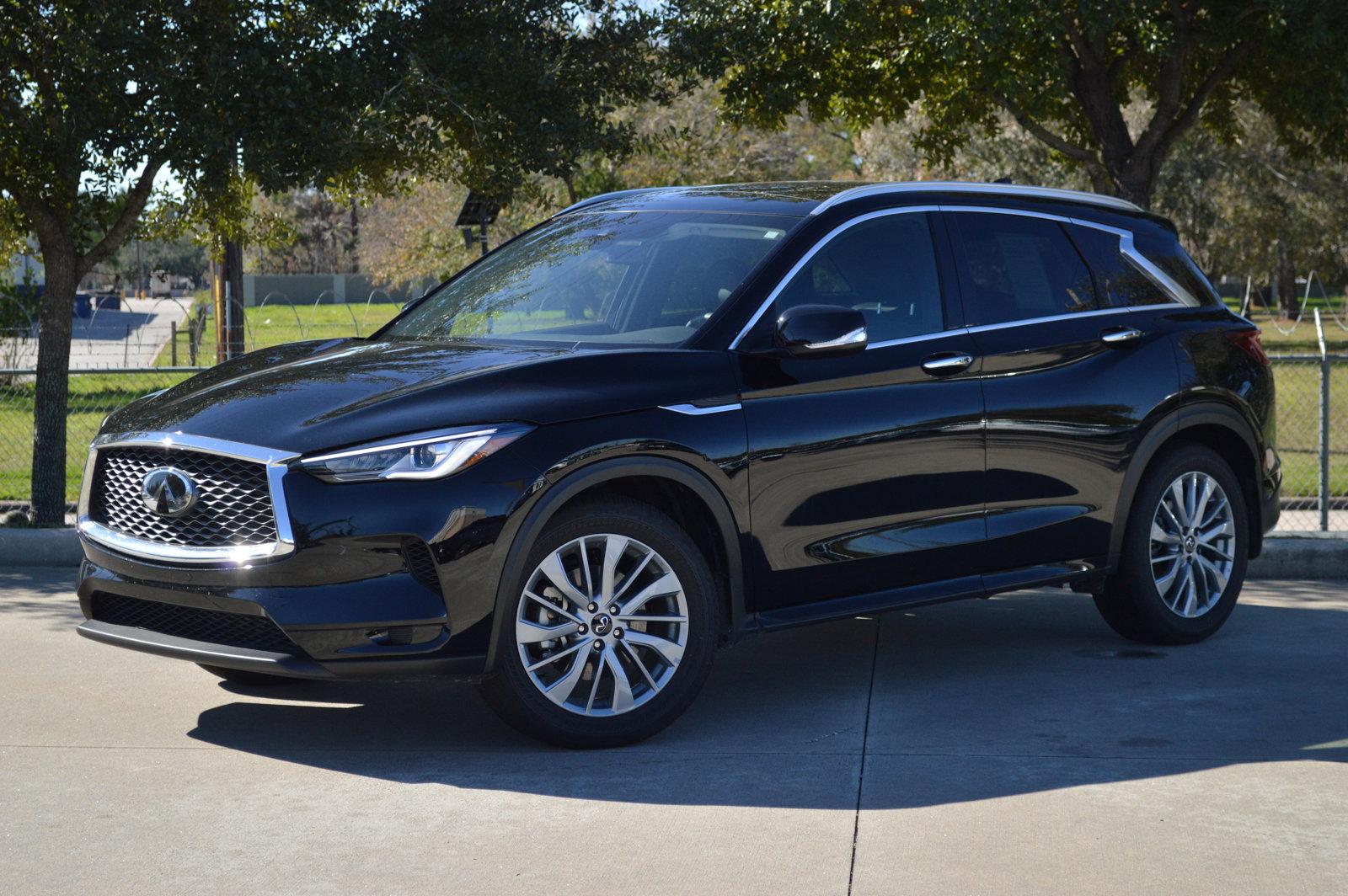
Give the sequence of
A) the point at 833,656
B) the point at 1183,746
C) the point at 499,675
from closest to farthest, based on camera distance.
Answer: the point at 499,675 < the point at 1183,746 < the point at 833,656

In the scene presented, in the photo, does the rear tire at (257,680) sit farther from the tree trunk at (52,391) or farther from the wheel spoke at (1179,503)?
the tree trunk at (52,391)

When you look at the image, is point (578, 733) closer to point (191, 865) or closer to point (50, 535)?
point (191, 865)

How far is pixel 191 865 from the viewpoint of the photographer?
451cm

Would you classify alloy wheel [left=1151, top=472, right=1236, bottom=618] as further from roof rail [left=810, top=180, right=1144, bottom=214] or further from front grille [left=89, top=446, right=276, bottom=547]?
front grille [left=89, top=446, right=276, bottom=547]

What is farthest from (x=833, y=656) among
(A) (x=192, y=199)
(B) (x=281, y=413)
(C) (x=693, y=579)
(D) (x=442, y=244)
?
(D) (x=442, y=244)

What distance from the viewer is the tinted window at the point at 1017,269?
6664 mm

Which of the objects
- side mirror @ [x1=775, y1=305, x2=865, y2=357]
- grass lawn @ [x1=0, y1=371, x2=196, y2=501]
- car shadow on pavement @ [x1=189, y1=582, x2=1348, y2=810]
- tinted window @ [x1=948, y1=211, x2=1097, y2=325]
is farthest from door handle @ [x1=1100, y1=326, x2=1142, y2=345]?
grass lawn @ [x1=0, y1=371, x2=196, y2=501]

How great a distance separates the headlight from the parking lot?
997 mm

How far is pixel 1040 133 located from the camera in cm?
1647

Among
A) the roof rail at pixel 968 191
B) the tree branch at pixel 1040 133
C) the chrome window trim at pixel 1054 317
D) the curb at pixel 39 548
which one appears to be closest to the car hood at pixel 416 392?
A: the roof rail at pixel 968 191

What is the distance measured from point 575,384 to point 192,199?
669 cm

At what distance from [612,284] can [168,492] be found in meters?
1.91

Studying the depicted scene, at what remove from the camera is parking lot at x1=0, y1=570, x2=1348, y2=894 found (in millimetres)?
4473

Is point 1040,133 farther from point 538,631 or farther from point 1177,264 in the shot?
point 538,631
